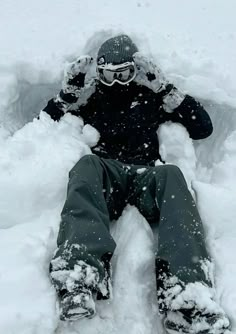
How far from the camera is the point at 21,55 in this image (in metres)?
3.19

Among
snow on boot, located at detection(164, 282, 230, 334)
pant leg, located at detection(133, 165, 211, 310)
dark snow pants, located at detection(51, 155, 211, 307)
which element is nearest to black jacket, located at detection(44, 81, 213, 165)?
dark snow pants, located at detection(51, 155, 211, 307)

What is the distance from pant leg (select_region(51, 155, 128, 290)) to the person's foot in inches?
4.2

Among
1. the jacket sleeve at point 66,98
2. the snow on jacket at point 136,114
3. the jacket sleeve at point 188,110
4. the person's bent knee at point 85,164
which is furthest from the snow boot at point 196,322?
the jacket sleeve at point 66,98

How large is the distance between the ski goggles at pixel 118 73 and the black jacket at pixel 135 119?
0.04 metres

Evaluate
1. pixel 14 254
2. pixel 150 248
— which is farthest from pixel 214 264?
pixel 14 254

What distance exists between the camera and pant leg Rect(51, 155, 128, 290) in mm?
1886

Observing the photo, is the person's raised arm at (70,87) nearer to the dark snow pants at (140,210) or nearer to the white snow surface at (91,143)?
the white snow surface at (91,143)

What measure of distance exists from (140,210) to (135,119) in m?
0.66

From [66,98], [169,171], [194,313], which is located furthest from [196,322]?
[66,98]

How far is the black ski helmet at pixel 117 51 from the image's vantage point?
2.77m

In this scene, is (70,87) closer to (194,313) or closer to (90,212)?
(90,212)

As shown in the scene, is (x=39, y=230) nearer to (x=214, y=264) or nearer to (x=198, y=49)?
(x=214, y=264)

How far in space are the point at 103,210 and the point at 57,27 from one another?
181 cm

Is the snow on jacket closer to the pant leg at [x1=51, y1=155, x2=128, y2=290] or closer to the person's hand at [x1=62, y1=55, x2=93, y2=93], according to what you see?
the person's hand at [x1=62, y1=55, x2=93, y2=93]
